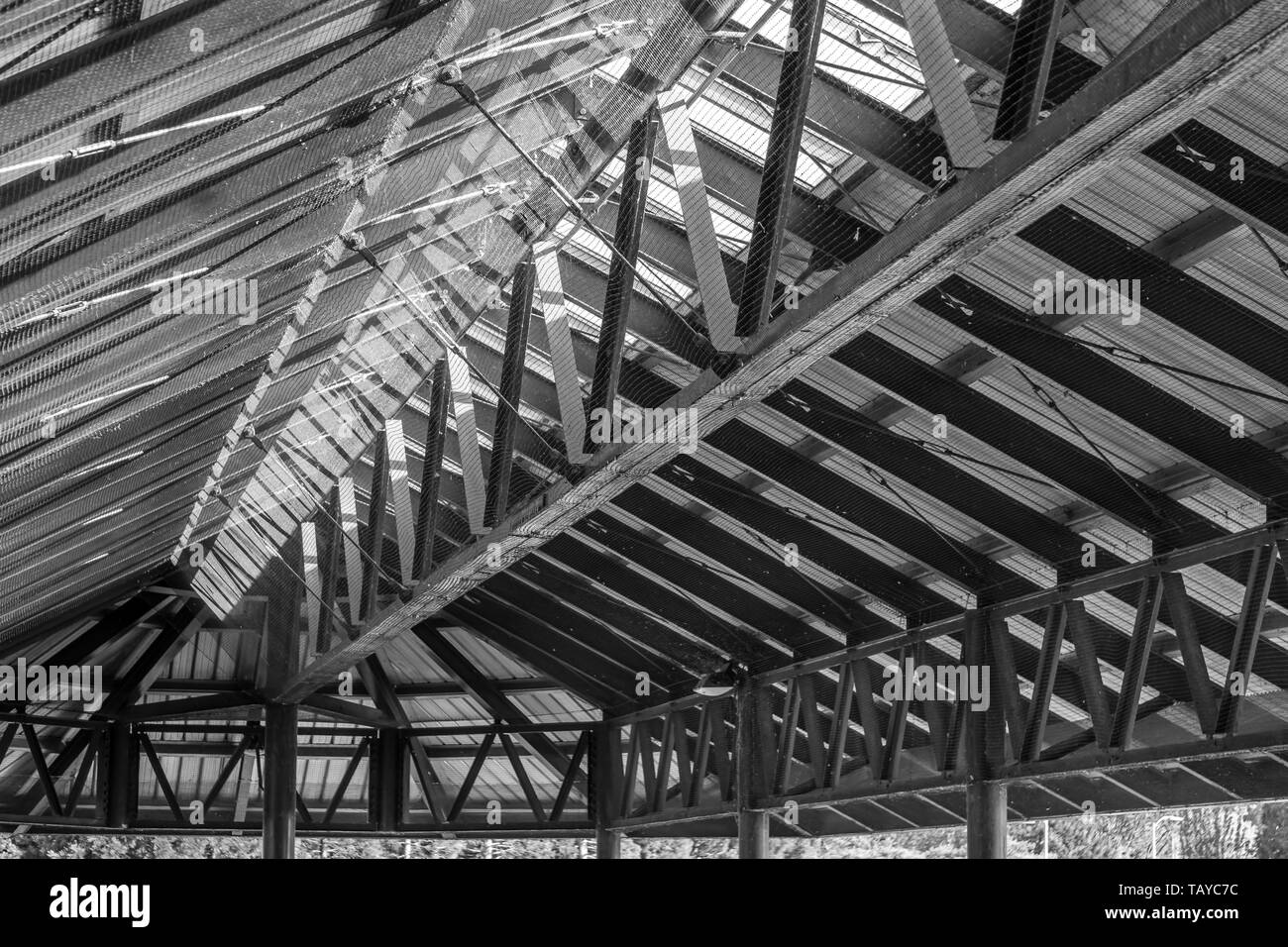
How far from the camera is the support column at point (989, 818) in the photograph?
1812cm

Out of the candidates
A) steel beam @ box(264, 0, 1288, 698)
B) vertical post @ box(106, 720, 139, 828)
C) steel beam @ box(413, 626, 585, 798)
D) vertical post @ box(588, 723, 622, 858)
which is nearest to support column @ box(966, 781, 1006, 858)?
steel beam @ box(264, 0, 1288, 698)

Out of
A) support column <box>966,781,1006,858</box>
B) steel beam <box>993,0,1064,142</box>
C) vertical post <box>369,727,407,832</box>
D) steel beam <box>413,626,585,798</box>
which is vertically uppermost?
steel beam <box>993,0,1064,142</box>

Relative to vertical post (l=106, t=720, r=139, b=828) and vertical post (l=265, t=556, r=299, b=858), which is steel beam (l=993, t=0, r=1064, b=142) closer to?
vertical post (l=265, t=556, r=299, b=858)

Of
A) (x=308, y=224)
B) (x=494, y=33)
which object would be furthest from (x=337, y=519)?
(x=494, y=33)

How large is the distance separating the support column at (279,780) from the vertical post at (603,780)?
621cm

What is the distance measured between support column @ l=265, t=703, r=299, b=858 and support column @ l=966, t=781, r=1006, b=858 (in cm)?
1541

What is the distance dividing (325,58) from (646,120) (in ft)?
12.1

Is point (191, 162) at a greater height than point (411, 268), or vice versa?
point (411, 268)

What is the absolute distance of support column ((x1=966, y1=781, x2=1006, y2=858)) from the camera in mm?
18125

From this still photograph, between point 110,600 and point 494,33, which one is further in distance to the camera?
point 110,600

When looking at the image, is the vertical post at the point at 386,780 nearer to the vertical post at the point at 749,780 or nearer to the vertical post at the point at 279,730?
the vertical post at the point at 279,730

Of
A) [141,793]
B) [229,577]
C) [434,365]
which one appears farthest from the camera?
[141,793]
